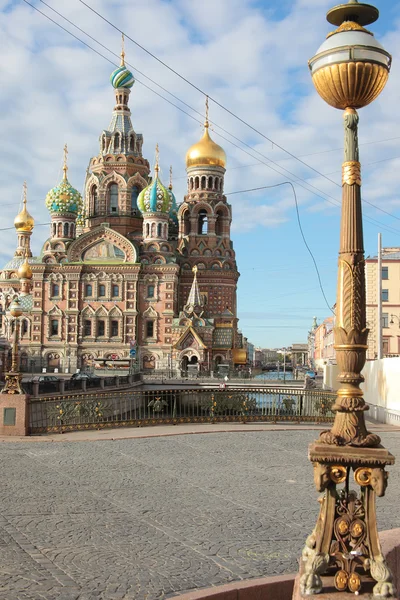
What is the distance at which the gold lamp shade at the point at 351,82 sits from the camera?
4973 mm

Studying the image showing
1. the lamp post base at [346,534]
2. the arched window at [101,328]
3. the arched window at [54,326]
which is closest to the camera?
the lamp post base at [346,534]

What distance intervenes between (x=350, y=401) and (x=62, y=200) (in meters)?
62.1

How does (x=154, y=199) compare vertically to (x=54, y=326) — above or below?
above

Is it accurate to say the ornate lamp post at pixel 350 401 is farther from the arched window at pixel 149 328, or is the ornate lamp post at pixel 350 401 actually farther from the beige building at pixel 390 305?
the arched window at pixel 149 328

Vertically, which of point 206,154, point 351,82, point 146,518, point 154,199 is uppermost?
point 206,154

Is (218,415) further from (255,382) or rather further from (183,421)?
(255,382)

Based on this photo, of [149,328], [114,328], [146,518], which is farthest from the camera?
[114,328]

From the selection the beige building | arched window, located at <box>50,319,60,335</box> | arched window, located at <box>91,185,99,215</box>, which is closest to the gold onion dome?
arched window, located at <box>91,185,99,215</box>

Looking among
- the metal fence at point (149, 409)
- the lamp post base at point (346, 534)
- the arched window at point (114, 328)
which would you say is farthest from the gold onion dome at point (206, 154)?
the lamp post base at point (346, 534)

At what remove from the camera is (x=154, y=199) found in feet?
205

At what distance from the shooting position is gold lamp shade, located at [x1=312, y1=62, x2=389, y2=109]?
16.3 ft

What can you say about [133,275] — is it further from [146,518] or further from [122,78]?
[146,518]

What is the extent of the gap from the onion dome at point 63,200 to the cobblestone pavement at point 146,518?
52.7 m

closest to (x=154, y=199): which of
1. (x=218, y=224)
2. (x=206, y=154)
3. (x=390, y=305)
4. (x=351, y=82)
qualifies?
(x=206, y=154)
